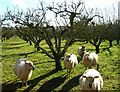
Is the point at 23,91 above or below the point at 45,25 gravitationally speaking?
below

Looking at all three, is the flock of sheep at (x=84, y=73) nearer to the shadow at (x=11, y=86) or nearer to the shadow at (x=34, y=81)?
the shadow at (x=34, y=81)

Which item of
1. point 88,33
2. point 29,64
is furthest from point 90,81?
point 88,33

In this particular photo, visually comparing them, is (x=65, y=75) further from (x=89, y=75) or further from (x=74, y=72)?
(x=89, y=75)

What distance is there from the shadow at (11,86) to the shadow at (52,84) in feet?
5.42

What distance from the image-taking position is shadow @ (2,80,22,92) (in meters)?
7.48

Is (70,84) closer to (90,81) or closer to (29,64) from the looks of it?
(90,81)

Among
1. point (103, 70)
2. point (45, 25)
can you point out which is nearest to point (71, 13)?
point (45, 25)

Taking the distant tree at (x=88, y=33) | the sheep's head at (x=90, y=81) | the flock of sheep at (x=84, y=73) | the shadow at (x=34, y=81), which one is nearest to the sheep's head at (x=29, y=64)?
the flock of sheep at (x=84, y=73)

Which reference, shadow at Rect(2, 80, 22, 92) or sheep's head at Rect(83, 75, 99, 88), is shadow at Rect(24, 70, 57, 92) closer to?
shadow at Rect(2, 80, 22, 92)

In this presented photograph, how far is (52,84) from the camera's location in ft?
26.2

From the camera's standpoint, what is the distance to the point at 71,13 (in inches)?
383

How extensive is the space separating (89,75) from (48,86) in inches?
127

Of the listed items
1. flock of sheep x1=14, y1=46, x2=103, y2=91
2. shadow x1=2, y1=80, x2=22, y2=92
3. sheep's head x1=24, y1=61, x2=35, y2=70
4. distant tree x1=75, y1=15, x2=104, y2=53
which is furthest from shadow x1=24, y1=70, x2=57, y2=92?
distant tree x1=75, y1=15, x2=104, y2=53

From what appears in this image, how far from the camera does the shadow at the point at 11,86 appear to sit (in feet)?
24.5
